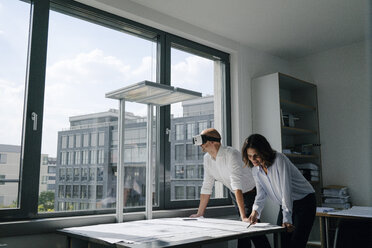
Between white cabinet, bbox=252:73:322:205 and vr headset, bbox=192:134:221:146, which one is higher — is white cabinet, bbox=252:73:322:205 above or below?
above

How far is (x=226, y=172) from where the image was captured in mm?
2875

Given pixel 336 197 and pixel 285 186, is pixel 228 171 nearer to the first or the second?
pixel 285 186

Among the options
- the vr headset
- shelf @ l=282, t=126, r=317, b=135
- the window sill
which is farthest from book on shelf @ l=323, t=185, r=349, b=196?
the vr headset

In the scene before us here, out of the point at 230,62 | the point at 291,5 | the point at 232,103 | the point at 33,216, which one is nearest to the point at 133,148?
the point at 33,216

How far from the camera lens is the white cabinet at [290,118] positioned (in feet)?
13.0

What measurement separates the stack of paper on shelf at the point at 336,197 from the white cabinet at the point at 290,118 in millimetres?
224

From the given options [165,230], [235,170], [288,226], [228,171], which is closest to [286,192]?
[288,226]

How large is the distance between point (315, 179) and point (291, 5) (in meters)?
2.16

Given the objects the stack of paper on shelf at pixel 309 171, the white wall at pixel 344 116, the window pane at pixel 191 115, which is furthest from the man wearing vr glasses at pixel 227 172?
the white wall at pixel 344 116

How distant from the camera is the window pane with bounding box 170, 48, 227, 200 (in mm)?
3512

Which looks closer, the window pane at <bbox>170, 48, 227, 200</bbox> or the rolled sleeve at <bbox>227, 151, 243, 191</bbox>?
the rolled sleeve at <bbox>227, 151, 243, 191</bbox>

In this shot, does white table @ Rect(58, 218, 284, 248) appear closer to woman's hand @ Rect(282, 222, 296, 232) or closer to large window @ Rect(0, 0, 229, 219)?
woman's hand @ Rect(282, 222, 296, 232)

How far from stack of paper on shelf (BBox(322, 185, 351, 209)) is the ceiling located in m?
1.80

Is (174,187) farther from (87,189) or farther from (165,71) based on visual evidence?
(165,71)
